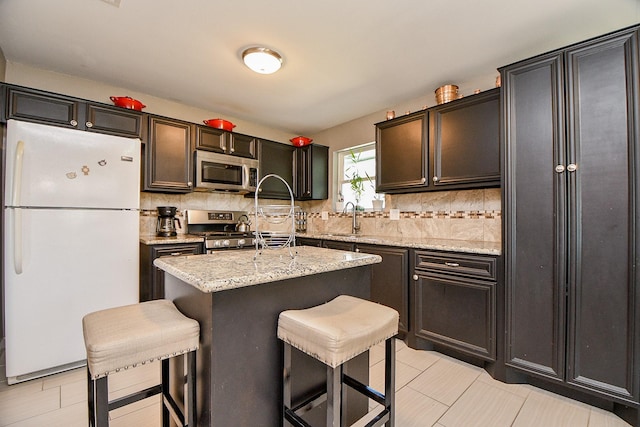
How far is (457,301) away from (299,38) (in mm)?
2332

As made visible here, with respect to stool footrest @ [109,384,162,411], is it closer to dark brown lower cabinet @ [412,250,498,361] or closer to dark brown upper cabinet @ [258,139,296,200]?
dark brown lower cabinet @ [412,250,498,361]

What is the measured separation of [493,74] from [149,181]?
3.45 metres

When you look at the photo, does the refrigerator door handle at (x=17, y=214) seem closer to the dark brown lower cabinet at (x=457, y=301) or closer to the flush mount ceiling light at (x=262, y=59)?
the flush mount ceiling light at (x=262, y=59)

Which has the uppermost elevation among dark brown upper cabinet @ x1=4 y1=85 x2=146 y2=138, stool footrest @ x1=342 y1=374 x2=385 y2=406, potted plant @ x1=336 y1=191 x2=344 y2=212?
dark brown upper cabinet @ x1=4 y1=85 x2=146 y2=138

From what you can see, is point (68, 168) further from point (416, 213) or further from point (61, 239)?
point (416, 213)

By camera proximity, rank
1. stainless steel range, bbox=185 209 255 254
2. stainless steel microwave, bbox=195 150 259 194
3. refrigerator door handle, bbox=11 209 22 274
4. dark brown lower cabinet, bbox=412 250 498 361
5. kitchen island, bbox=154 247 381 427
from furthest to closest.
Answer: stainless steel microwave, bbox=195 150 259 194 → stainless steel range, bbox=185 209 255 254 → dark brown lower cabinet, bbox=412 250 498 361 → refrigerator door handle, bbox=11 209 22 274 → kitchen island, bbox=154 247 381 427

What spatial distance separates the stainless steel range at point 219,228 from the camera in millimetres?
2984

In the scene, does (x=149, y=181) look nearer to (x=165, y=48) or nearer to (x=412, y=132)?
(x=165, y=48)

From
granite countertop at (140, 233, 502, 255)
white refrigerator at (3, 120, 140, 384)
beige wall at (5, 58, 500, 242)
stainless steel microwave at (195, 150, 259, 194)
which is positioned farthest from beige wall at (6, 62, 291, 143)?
granite countertop at (140, 233, 502, 255)

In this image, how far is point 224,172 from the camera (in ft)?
10.8

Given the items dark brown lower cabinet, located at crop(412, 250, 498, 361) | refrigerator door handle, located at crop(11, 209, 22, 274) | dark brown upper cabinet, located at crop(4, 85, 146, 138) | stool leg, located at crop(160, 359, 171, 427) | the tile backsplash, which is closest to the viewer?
stool leg, located at crop(160, 359, 171, 427)

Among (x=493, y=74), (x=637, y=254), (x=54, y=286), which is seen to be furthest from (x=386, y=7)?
(x=54, y=286)

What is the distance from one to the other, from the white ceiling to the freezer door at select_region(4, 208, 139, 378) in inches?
51.5

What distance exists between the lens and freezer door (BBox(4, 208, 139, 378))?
6.12 feet
